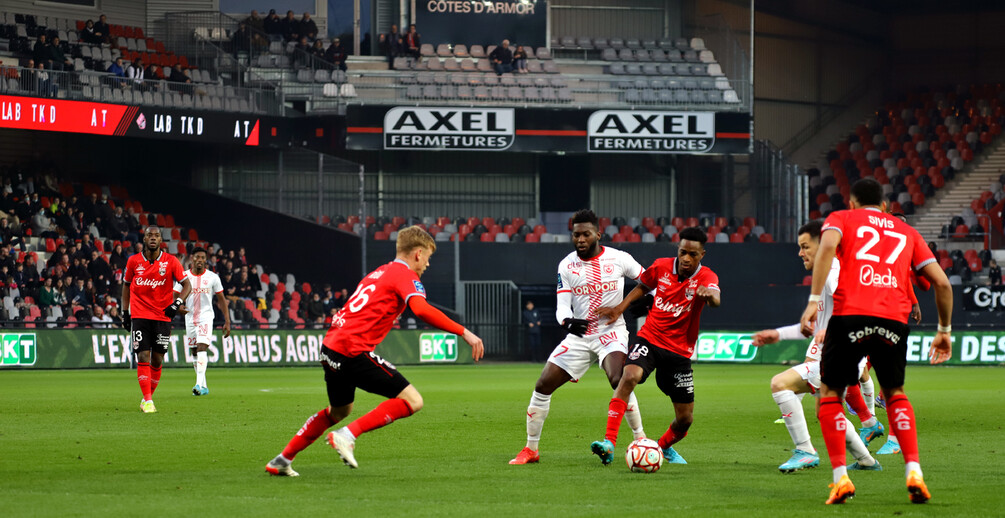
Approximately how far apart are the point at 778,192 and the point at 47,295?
23.8m

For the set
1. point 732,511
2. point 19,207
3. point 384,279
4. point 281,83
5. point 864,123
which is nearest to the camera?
point 732,511

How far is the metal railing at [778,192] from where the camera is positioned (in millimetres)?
41188

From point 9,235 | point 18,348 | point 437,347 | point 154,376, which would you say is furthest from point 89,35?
point 154,376

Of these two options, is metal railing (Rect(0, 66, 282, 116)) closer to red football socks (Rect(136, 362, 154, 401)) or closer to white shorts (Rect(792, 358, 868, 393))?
A: red football socks (Rect(136, 362, 154, 401))

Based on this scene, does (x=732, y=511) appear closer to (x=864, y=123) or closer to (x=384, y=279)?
(x=384, y=279)

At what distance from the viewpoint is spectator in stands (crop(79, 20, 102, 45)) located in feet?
124

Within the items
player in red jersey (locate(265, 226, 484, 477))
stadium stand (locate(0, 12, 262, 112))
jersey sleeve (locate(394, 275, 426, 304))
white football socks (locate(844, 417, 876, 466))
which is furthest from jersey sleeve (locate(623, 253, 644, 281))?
stadium stand (locate(0, 12, 262, 112))

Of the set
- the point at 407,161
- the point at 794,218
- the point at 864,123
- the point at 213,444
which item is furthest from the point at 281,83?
the point at 213,444

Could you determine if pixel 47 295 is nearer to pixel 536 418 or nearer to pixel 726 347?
pixel 726 347

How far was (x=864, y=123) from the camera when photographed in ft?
170

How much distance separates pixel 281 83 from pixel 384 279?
103 ft

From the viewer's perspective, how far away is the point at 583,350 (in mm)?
10961

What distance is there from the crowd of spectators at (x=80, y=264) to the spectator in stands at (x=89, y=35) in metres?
4.14

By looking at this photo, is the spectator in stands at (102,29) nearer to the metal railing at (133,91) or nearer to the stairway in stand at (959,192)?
the metal railing at (133,91)
